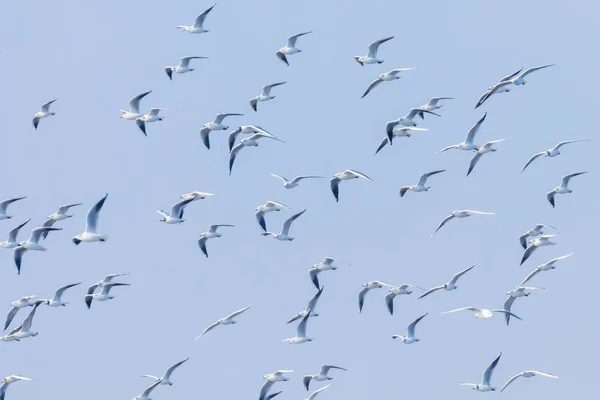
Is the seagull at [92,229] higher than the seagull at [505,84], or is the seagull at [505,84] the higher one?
the seagull at [505,84]

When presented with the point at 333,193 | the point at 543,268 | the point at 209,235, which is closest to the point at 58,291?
the point at 209,235

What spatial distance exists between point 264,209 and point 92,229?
10565mm

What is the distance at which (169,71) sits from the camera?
6531 cm

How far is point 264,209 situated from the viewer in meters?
64.7

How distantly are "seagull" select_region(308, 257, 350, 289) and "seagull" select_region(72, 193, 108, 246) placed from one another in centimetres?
1139

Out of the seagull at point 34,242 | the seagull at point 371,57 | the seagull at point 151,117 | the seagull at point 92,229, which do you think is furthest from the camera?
the seagull at point 151,117

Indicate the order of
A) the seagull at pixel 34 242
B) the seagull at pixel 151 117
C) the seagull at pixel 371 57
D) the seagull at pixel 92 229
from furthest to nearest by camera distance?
the seagull at pixel 151 117, the seagull at pixel 371 57, the seagull at pixel 34 242, the seagull at pixel 92 229

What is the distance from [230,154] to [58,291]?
818cm

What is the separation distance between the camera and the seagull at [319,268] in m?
64.3

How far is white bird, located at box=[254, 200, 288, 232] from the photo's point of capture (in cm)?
6419

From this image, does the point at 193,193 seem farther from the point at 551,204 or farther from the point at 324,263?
the point at 551,204

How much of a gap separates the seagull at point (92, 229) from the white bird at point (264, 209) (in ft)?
31.8

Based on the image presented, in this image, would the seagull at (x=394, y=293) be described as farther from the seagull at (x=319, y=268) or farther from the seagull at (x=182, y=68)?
the seagull at (x=182, y=68)

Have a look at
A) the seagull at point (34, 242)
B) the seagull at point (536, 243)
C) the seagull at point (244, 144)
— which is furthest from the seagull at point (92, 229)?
the seagull at point (536, 243)
